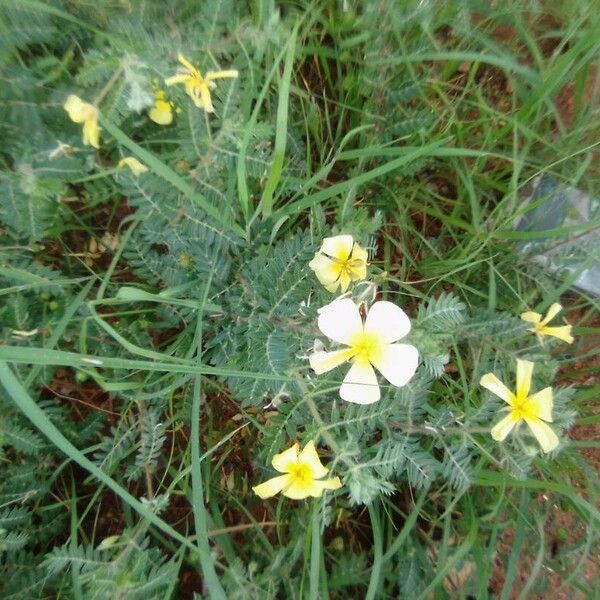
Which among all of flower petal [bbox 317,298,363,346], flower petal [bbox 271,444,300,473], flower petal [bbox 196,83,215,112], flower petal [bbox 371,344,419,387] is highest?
flower petal [bbox 196,83,215,112]

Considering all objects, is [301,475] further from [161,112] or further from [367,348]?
[161,112]

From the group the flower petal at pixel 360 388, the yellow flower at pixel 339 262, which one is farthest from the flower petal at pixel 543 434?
the yellow flower at pixel 339 262

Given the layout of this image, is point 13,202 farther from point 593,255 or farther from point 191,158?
point 593,255

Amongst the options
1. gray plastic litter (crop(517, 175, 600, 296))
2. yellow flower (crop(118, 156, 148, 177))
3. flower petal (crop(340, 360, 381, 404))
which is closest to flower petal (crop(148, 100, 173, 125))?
yellow flower (crop(118, 156, 148, 177))

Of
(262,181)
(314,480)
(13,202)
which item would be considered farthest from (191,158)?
(314,480)

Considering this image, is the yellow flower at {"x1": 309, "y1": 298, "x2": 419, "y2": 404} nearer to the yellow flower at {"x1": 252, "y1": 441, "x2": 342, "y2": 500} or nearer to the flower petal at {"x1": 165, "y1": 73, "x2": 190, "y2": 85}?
the yellow flower at {"x1": 252, "y1": 441, "x2": 342, "y2": 500}

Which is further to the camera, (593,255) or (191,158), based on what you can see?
(593,255)
